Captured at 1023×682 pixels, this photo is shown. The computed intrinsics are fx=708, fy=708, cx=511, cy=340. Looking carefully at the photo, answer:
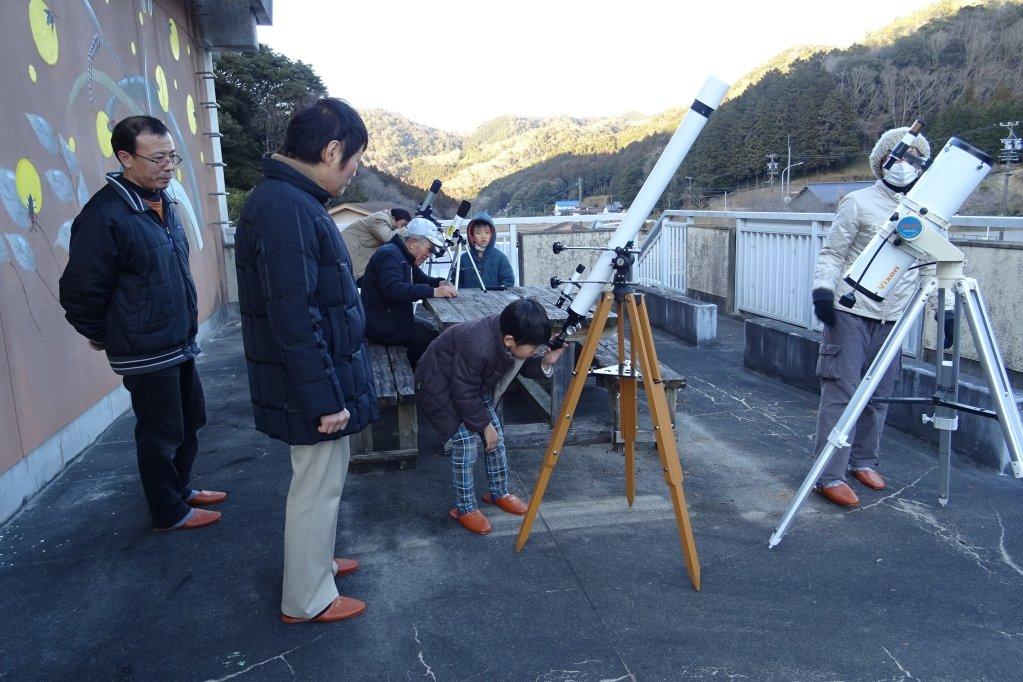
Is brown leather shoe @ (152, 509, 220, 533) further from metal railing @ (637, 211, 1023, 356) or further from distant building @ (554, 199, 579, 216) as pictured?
distant building @ (554, 199, 579, 216)

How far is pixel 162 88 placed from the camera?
7.77 meters

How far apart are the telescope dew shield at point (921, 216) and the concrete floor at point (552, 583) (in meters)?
1.21

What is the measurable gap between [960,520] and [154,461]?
3811mm

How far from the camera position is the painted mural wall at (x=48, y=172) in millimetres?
3725

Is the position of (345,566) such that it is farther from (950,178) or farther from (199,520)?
(950,178)

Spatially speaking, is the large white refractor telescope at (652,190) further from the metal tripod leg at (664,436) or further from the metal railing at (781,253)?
the metal railing at (781,253)

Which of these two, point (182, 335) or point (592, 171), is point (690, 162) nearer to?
point (592, 171)

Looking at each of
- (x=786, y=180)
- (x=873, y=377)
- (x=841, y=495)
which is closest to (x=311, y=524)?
(x=873, y=377)

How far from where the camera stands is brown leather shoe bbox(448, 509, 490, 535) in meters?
3.34

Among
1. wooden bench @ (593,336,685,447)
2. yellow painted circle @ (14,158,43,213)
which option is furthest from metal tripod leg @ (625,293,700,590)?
yellow painted circle @ (14,158,43,213)

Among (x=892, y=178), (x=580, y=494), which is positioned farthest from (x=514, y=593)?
(x=892, y=178)

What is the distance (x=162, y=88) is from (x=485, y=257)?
4.31m

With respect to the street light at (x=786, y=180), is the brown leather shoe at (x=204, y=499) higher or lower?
lower

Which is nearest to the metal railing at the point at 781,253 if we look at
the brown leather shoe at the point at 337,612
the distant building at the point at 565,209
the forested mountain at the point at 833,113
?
the brown leather shoe at the point at 337,612
